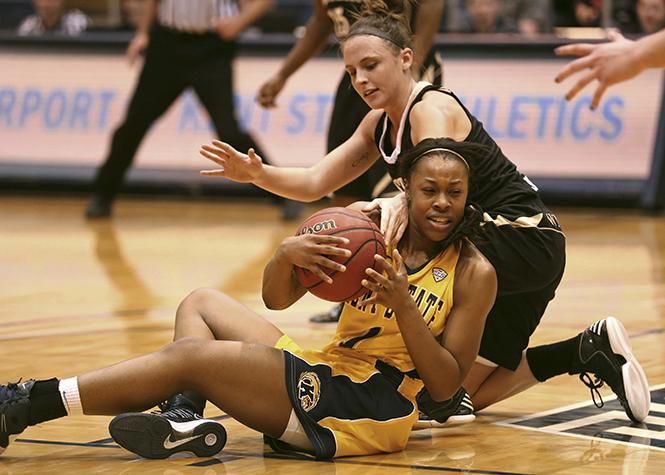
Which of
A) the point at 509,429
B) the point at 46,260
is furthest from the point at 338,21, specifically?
the point at 46,260

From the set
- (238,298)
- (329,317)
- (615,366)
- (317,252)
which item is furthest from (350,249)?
(238,298)

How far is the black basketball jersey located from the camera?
344 cm

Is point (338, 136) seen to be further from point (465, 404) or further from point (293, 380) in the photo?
point (293, 380)

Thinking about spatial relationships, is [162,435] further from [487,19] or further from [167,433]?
[487,19]

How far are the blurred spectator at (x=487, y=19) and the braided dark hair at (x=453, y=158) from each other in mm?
7751

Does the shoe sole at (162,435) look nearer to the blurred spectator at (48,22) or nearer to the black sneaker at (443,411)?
the black sneaker at (443,411)

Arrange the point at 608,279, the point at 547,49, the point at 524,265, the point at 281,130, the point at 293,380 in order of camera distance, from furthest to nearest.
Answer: the point at 281,130, the point at 547,49, the point at 608,279, the point at 524,265, the point at 293,380

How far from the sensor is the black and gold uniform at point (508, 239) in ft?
11.1

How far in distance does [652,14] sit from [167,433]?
828cm

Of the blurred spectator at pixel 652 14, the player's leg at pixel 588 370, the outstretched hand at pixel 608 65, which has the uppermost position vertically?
the outstretched hand at pixel 608 65

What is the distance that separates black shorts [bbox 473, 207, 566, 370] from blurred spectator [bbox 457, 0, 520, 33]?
7359 millimetres

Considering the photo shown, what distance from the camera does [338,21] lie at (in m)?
5.21

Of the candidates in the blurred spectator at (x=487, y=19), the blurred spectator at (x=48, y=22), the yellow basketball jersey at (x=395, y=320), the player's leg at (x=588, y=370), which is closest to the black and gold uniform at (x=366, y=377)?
the yellow basketball jersey at (x=395, y=320)

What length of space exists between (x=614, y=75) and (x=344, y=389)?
137 centimetres
